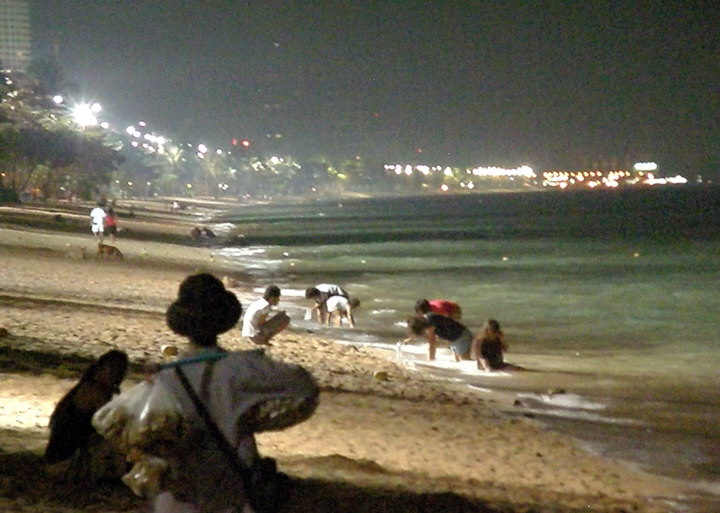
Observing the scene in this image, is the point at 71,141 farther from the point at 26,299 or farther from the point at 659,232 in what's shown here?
the point at 26,299

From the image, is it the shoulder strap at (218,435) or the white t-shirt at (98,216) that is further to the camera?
the white t-shirt at (98,216)

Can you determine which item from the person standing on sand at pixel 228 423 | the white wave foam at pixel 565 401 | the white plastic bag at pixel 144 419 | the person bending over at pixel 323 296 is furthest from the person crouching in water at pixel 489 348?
the white plastic bag at pixel 144 419

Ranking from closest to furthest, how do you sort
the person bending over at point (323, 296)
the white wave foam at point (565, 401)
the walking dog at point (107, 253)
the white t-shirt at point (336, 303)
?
1. the white wave foam at point (565, 401)
2. the person bending over at point (323, 296)
3. the white t-shirt at point (336, 303)
4. the walking dog at point (107, 253)

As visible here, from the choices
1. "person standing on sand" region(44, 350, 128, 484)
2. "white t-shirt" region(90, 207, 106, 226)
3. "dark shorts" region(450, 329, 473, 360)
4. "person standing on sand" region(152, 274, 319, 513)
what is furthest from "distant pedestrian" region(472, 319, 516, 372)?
"white t-shirt" region(90, 207, 106, 226)

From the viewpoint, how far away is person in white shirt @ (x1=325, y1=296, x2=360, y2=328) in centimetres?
2069

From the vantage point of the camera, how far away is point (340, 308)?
68.6ft

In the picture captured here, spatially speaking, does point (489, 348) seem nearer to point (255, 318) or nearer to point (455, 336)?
point (455, 336)

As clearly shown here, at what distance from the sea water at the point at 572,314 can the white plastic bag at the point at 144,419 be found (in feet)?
23.3

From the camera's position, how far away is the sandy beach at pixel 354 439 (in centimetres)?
702

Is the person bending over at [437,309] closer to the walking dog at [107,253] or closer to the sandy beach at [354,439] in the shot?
the sandy beach at [354,439]

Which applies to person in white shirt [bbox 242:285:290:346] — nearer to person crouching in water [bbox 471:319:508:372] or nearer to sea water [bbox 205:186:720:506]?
sea water [bbox 205:186:720:506]

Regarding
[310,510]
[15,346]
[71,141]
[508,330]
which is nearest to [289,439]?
[310,510]

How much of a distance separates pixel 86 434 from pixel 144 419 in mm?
3744

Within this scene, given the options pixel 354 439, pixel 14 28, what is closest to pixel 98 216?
pixel 354 439
